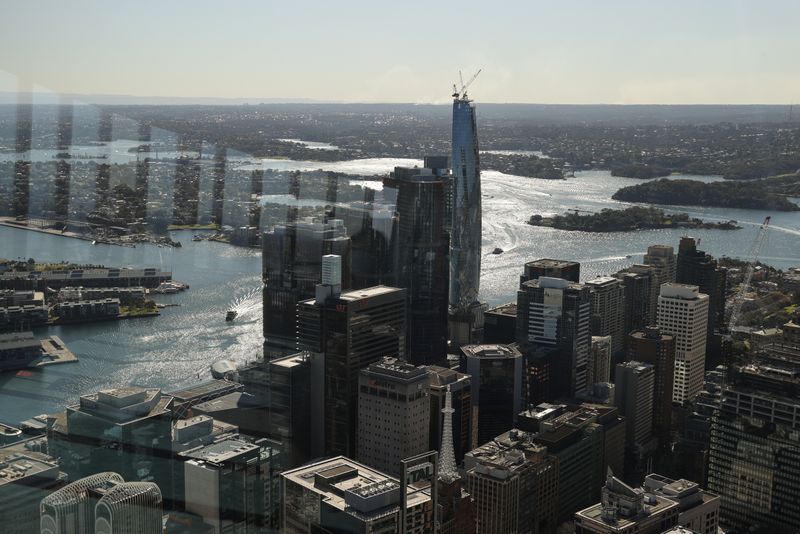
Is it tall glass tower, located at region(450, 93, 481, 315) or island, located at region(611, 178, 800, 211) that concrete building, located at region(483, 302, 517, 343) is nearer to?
tall glass tower, located at region(450, 93, 481, 315)

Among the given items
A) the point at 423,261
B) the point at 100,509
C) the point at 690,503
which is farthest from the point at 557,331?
the point at 100,509

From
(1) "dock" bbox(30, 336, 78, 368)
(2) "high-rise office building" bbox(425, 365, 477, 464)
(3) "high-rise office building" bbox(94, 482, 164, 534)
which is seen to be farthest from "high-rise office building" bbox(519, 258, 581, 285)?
(3) "high-rise office building" bbox(94, 482, 164, 534)

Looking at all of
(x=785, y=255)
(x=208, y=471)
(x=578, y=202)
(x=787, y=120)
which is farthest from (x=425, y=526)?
(x=787, y=120)

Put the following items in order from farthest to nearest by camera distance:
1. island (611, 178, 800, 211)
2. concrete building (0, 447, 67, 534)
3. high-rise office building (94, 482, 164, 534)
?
island (611, 178, 800, 211)
concrete building (0, 447, 67, 534)
high-rise office building (94, 482, 164, 534)

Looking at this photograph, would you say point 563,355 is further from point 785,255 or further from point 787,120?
point 787,120

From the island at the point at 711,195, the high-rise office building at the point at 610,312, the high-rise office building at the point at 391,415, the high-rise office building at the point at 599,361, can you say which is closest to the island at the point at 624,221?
the island at the point at 711,195

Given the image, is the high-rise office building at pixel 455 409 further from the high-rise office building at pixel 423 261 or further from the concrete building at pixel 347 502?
the concrete building at pixel 347 502

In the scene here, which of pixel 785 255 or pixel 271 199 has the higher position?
pixel 271 199
